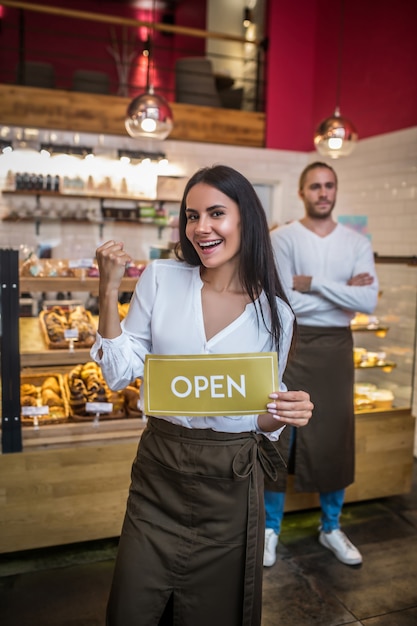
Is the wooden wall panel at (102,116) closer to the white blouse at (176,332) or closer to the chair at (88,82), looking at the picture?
the chair at (88,82)

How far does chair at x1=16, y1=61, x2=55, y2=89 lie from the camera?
6.59m

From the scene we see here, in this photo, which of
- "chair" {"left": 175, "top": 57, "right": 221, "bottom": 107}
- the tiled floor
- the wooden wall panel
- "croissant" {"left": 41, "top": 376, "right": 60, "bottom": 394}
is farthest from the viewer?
"chair" {"left": 175, "top": 57, "right": 221, "bottom": 107}

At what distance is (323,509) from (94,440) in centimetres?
127

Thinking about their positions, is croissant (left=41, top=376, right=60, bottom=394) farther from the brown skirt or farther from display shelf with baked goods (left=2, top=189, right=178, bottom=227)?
display shelf with baked goods (left=2, top=189, right=178, bottom=227)

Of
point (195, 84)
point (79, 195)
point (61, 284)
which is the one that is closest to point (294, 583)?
point (61, 284)

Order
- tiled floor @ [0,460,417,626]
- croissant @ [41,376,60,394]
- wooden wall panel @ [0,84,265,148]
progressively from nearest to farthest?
tiled floor @ [0,460,417,626] < croissant @ [41,376,60,394] < wooden wall panel @ [0,84,265,148]

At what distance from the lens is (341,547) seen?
118 inches

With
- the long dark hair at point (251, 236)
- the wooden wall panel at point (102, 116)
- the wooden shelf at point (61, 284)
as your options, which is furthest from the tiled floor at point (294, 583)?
the wooden wall panel at point (102, 116)

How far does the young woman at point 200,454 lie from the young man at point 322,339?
1.25 metres

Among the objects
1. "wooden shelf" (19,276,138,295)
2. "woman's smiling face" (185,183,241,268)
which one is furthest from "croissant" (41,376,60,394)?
"woman's smiling face" (185,183,241,268)

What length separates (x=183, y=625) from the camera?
162 centimetres

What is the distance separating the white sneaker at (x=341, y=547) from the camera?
116 inches

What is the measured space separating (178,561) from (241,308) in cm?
72

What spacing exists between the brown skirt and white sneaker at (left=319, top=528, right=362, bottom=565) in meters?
1.48
